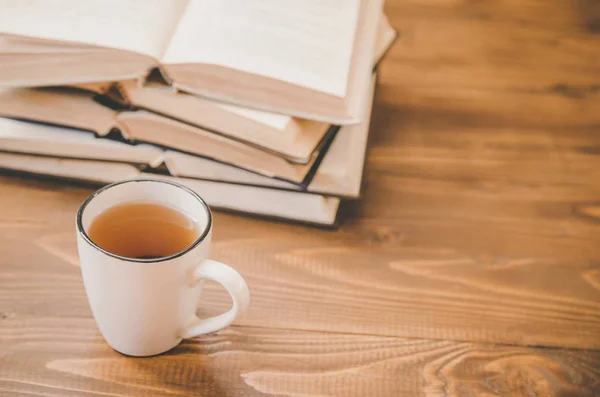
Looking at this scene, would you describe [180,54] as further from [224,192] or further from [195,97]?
[224,192]

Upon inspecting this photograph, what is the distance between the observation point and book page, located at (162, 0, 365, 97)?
0.61m

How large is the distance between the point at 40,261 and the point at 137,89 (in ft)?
0.61

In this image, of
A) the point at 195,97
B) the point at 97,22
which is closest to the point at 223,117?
the point at 195,97

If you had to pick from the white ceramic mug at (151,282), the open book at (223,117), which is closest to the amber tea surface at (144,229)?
the white ceramic mug at (151,282)

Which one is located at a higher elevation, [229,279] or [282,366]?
[229,279]

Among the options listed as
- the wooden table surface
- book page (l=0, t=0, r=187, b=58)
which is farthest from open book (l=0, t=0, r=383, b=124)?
the wooden table surface

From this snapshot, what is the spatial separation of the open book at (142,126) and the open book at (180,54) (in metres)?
0.03

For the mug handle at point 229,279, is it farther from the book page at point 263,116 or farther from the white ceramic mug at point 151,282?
the book page at point 263,116

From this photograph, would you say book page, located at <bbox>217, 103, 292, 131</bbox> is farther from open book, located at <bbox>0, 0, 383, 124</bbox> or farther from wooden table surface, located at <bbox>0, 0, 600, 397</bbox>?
wooden table surface, located at <bbox>0, 0, 600, 397</bbox>

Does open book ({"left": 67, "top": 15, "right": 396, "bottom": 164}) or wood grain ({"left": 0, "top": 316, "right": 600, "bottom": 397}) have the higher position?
open book ({"left": 67, "top": 15, "right": 396, "bottom": 164})

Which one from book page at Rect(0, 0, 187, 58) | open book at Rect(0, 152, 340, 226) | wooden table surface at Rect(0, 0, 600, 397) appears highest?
book page at Rect(0, 0, 187, 58)

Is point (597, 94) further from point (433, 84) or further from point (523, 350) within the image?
point (523, 350)

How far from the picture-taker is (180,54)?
1.99 feet

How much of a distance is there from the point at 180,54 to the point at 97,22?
86 millimetres
